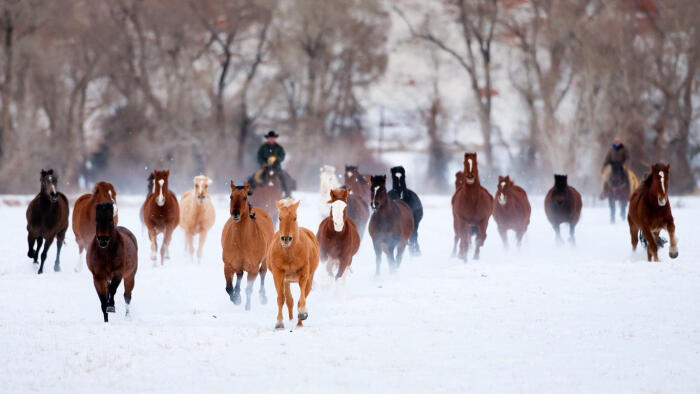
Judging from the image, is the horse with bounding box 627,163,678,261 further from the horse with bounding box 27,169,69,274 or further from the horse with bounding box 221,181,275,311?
the horse with bounding box 27,169,69,274

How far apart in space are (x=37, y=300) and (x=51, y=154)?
92.8 feet

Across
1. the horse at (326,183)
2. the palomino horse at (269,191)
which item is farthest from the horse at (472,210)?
the palomino horse at (269,191)

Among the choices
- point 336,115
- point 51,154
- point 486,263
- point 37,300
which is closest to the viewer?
point 37,300

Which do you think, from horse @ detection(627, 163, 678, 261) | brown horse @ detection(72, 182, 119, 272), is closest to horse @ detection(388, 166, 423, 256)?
horse @ detection(627, 163, 678, 261)

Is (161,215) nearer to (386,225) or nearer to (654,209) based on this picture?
(386,225)

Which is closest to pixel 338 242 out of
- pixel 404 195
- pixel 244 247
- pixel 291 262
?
pixel 244 247

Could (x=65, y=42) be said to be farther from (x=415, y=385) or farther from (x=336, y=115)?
(x=415, y=385)

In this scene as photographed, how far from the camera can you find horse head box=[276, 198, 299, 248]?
9.24 m

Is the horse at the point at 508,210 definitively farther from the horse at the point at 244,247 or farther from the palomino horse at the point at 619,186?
the horse at the point at 244,247

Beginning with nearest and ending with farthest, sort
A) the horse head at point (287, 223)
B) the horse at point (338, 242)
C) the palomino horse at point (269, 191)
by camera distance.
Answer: the horse head at point (287, 223)
the horse at point (338, 242)
the palomino horse at point (269, 191)

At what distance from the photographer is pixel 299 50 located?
137ft

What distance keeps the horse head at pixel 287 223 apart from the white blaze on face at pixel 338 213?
1.58 m

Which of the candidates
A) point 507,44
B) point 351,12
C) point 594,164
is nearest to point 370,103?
point 351,12

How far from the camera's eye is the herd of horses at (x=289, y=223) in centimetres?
1005
